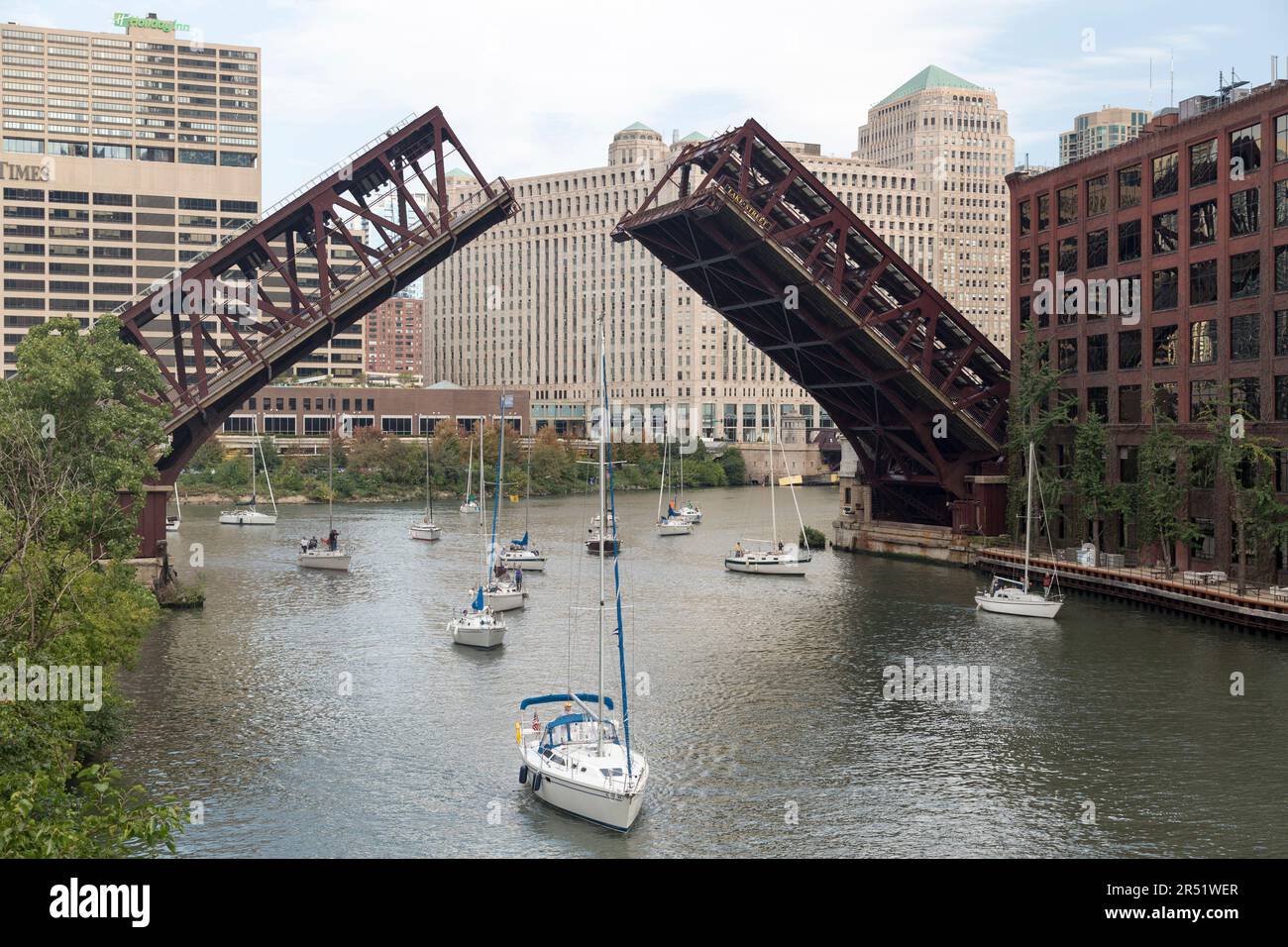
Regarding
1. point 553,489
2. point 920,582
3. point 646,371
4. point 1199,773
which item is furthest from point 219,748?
point 646,371

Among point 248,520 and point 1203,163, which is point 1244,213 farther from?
point 248,520

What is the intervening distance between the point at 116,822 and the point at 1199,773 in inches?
812

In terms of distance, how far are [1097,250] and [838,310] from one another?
40.0ft

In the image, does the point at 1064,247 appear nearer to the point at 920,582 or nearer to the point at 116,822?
the point at 920,582

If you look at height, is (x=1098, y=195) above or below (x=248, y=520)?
above

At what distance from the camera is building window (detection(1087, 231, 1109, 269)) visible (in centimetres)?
5397

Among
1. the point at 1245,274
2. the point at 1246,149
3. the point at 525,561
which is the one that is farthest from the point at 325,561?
the point at 1246,149

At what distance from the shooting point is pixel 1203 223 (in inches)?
1897

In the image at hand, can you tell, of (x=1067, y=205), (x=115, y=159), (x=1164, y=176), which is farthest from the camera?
(x=115, y=159)

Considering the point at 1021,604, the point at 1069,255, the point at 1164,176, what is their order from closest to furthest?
the point at 1021,604, the point at 1164,176, the point at 1069,255

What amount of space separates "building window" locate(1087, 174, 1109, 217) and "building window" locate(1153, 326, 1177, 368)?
20.0 ft
